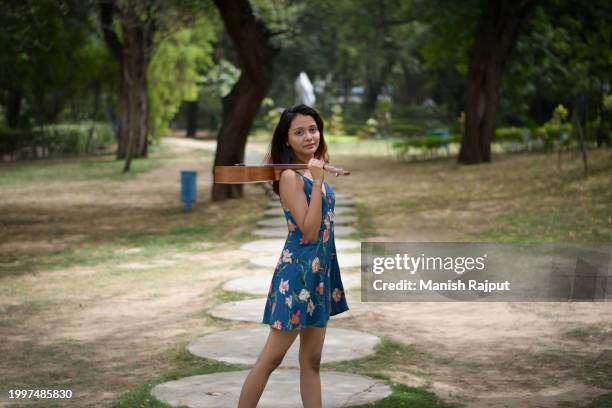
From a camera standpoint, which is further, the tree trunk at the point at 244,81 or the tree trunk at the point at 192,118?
the tree trunk at the point at 192,118

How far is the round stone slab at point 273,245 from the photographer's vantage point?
10.2 m

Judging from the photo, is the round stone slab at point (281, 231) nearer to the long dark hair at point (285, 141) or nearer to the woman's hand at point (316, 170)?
the long dark hair at point (285, 141)

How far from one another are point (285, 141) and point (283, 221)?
8978 mm

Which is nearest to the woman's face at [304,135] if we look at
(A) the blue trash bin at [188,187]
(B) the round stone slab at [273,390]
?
(B) the round stone slab at [273,390]

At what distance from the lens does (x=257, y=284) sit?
800 cm

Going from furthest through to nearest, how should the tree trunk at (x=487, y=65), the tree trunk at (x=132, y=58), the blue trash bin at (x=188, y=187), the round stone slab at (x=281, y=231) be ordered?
1. the tree trunk at (x=132, y=58)
2. the tree trunk at (x=487, y=65)
3. the blue trash bin at (x=188, y=187)
4. the round stone slab at (x=281, y=231)

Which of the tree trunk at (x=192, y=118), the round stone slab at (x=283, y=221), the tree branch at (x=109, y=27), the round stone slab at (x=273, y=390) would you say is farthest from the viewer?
the tree trunk at (x=192, y=118)

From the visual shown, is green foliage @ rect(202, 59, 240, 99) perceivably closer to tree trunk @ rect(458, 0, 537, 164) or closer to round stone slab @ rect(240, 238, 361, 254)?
tree trunk @ rect(458, 0, 537, 164)

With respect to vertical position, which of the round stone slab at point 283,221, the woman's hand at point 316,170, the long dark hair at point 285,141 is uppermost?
the long dark hair at point 285,141

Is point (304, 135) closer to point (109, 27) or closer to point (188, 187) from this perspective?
point (188, 187)

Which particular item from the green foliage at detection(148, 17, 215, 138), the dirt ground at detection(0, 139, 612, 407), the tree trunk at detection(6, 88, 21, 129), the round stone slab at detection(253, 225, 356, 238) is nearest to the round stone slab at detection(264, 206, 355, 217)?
the dirt ground at detection(0, 139, 612, 407)

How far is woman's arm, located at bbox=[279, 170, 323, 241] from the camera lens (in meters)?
3.58

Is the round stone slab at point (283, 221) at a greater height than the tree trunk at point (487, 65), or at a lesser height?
lesser

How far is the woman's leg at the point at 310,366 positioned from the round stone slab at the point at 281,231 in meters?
7.32
